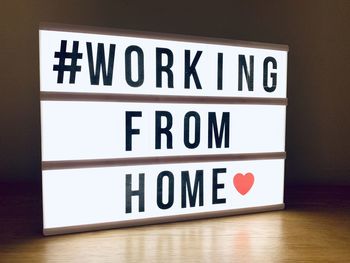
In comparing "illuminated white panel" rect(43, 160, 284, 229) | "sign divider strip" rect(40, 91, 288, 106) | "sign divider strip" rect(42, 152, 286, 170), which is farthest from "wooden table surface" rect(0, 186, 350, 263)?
"sign divider strip" rect(40, 91, 288, 106)

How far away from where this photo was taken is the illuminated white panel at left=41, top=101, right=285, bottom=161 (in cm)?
96

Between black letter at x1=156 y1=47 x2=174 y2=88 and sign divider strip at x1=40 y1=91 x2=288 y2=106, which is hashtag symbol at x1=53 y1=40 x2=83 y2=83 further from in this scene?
black letter at x1=156 y1=47 x2=174 y2=88

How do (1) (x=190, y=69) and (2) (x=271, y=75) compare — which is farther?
(2) (x=271, y=75)


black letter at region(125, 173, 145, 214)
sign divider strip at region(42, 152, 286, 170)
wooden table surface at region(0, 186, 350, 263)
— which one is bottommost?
wooden table surface at region(0, 186, 350, 263)

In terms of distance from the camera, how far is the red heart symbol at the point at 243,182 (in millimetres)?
1166

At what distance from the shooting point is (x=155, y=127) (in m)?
1.07

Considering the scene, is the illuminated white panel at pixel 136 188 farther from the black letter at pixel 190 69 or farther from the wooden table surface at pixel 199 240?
the black letter at pixel 190 69

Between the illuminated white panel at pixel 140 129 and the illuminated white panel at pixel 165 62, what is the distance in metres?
0.05

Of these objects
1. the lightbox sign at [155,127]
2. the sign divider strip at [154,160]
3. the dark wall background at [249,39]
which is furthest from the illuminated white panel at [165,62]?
the dark wall background at [249,39]

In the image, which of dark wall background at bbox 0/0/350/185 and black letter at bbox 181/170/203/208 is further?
dark wall background at bbox 0/0/350/185

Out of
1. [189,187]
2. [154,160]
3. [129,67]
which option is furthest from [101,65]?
[189,187]

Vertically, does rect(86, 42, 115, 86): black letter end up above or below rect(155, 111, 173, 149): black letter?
above

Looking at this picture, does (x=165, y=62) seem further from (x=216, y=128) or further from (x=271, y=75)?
(x=271, y=75)

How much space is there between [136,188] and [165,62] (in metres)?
0.40
